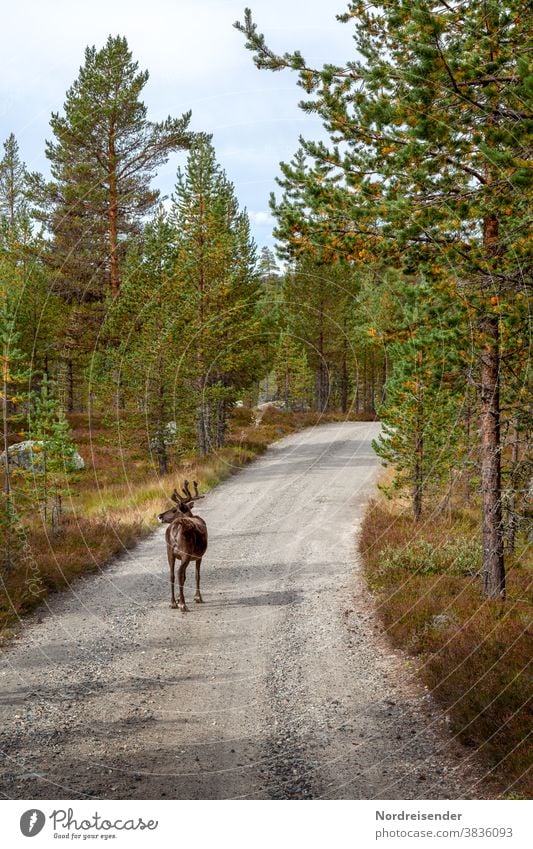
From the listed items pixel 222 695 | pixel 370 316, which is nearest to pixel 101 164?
pixel 370 316

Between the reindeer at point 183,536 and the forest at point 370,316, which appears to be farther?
the reindeer at point 183,536

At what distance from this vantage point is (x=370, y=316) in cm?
1984

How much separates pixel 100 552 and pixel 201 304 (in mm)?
14589

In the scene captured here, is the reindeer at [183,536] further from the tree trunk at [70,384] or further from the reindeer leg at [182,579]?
the tree trunk at [70,384]

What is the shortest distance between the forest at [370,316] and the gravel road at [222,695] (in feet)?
2.34

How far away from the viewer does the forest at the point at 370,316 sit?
700 centimetres

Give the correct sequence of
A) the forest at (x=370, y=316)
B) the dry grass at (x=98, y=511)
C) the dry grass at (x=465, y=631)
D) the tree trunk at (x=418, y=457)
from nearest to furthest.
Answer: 1. the dry grass at (x=465, y=631)
2. the forest at (x=370, y=316)
3. the dry grass at (x=98, y=511)
4. the tree trunk at (x=418, y=457)

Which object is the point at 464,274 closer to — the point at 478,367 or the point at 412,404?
the point at 478,367

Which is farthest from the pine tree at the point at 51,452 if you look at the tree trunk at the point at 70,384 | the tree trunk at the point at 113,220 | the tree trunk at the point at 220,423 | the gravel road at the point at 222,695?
the tree trunk at the point at 70,384

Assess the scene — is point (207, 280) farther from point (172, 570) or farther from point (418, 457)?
point (172, 570)

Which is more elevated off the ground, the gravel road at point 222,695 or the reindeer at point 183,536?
the reindeer at point 183,536

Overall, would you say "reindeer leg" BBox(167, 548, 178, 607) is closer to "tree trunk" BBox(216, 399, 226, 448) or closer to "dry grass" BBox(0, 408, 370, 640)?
"dry grass" BBox(0, 408, 370, 640)

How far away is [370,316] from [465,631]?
533 inches
